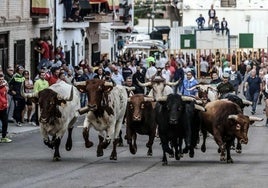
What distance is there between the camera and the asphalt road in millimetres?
18516

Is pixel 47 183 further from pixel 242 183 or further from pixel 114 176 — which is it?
pixel 242 183

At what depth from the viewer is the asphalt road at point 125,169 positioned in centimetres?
1852

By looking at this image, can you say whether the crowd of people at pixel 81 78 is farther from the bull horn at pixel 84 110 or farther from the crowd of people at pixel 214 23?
the crowd of people at pixel 214 23

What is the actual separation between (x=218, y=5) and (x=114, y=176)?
229 ft

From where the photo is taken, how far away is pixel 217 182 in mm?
18375

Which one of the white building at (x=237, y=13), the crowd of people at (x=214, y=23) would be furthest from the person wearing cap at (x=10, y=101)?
the white building at (x=237, y=13)

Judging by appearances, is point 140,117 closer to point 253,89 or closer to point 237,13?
point 253,89

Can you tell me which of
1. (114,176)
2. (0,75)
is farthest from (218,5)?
(114,176)

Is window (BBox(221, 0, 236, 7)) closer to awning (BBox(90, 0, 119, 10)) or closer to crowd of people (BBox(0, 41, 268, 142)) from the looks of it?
awning (BBox(90, 0, 119, 10))

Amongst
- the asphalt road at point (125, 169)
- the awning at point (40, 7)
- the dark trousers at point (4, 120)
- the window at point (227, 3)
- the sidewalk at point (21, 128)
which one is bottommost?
the sidewalk at point (21, 128)

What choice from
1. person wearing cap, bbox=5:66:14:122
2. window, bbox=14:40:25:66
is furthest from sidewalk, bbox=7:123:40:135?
window, bbox=14:40:25:66

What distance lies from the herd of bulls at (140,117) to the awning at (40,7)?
71.2ft

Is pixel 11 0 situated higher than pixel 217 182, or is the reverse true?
pixel 11 0

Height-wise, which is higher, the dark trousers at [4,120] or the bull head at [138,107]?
the bull head at [138,107]
